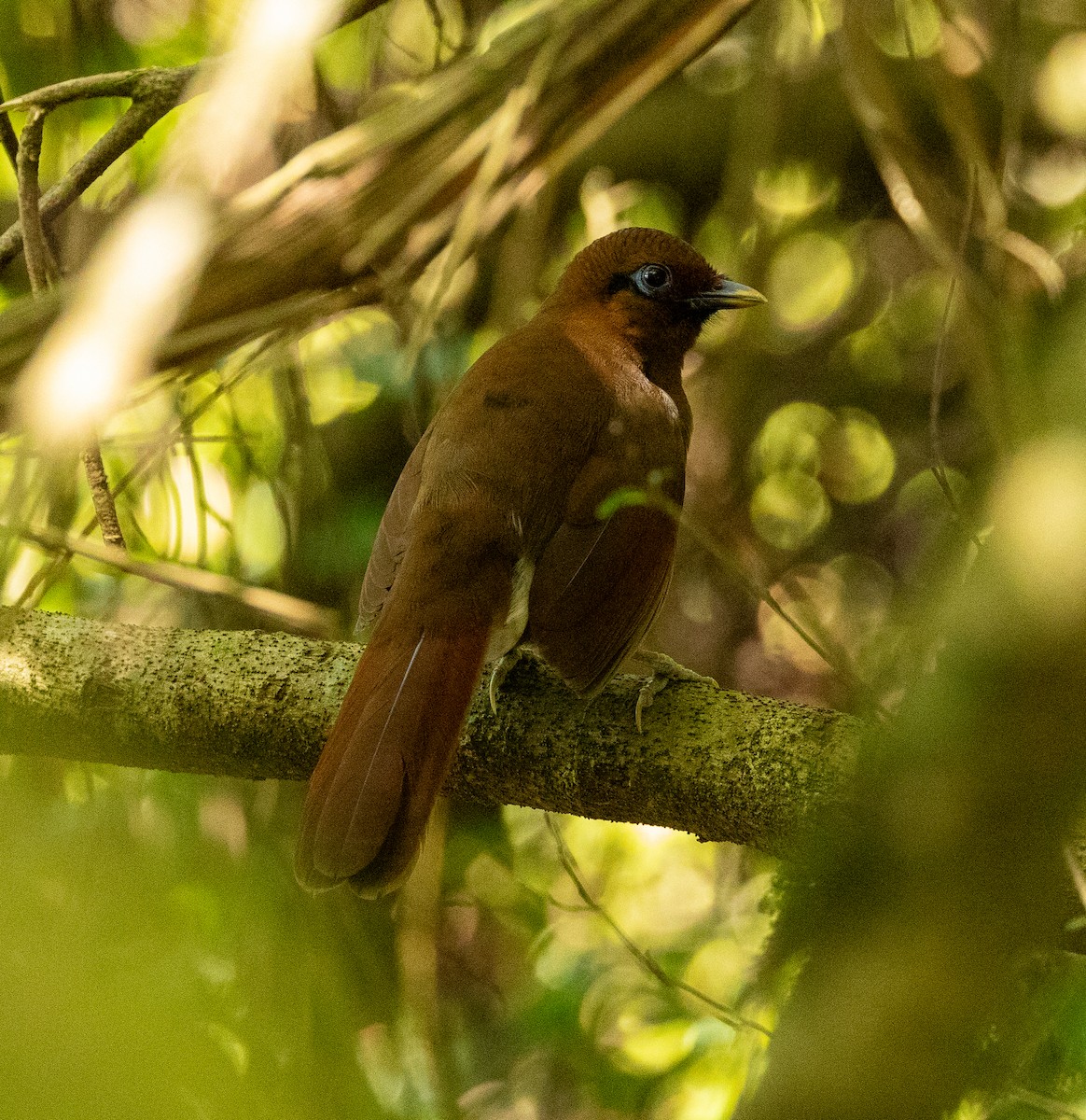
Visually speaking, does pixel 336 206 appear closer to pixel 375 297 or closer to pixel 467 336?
pixel 375 297

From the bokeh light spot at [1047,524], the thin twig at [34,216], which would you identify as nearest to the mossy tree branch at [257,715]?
the thin twig at [34,216]

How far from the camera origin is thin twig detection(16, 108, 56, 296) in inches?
95.8

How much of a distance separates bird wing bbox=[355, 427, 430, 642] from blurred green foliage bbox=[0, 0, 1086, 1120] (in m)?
0.26

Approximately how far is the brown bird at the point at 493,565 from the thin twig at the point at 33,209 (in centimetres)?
78

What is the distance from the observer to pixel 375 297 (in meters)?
2.86

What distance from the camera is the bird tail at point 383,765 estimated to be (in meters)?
1.96

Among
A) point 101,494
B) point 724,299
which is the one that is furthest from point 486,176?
point 101,494

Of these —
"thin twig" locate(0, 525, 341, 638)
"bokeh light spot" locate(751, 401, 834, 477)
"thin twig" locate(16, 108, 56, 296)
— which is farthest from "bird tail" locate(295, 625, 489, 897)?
"bokeh light spot" locate(751, 401, 834, 477)

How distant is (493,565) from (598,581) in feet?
0.69

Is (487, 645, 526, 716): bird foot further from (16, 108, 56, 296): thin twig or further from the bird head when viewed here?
(16, 108, 56, 296): thin twig

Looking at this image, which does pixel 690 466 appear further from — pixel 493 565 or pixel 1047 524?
pixel 1047 524

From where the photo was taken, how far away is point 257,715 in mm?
2246

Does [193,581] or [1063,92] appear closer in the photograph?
[193,581]

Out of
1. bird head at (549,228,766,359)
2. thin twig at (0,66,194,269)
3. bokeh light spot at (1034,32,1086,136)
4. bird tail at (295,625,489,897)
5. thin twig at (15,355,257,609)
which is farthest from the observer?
bokeh light spot at (1034,32,1086,136)
